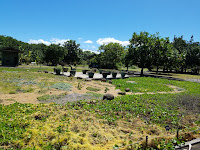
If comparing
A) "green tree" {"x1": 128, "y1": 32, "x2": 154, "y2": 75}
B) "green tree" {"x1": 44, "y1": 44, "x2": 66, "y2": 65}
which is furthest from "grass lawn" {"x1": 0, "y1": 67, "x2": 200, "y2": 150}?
"green tree" {"x1": 44, "y1": 44, "x2": 66, "y2": 65}

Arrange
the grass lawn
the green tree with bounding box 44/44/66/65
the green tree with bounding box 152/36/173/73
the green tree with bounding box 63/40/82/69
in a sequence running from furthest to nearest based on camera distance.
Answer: the green tree with bounding box 63/40/82/69
the green tree with bounding box 44/44/66/65
the green tree with bounding box 152/36/173/73
the grass lawn

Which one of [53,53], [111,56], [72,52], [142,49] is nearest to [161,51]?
[142,49]

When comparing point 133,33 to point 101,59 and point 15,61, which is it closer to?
point 101,59

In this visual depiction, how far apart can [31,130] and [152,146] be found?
12.8 feet

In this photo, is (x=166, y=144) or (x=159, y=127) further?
(x=159, y=127)

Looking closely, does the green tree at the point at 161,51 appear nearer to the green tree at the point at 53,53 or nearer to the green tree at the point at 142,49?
the green tree at the point at 142,49

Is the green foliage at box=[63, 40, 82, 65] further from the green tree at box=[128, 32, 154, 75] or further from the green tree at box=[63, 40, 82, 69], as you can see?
the green tree at box=[128, 32, 154, 75]

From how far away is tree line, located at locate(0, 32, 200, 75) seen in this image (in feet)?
100.0

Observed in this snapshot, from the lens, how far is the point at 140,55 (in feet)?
100.0

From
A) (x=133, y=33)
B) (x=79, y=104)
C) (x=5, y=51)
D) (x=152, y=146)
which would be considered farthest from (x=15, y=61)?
(x=152, y=146)

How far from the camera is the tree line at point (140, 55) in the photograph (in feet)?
100.0

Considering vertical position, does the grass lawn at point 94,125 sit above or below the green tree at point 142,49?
below

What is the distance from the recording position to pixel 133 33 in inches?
1262

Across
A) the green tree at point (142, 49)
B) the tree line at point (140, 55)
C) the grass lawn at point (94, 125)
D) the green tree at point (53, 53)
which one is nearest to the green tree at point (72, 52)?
the tree line at point (140, 55)
